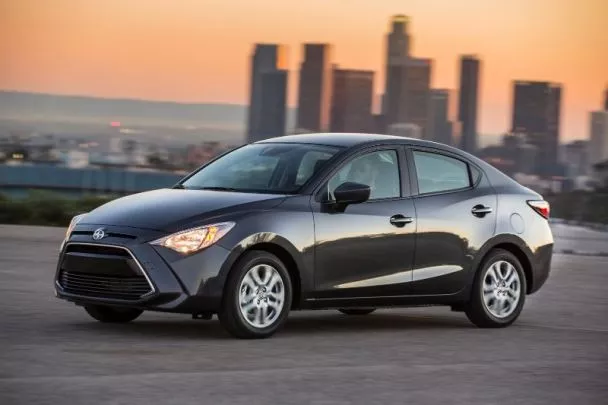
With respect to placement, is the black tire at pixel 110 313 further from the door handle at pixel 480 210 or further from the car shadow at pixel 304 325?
the door handle at pixel 480 210

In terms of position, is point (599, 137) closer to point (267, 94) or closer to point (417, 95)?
point (417, 95)

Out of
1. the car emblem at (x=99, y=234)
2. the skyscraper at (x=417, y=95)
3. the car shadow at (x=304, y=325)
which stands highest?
the skyscraper at (x=417, y=95)

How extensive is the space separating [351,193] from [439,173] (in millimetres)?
1505

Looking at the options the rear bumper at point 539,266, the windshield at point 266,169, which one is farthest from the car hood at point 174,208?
the rear bumper at point 539,266

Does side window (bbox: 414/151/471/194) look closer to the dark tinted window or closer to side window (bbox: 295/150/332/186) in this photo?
the dark tinted window

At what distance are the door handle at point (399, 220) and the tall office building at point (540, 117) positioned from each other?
4294 centimetres

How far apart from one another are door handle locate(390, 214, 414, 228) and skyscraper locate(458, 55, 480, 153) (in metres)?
38.5

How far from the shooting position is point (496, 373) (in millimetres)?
9734

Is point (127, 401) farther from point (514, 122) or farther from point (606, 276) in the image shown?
point (514, 122)

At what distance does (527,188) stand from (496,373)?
399 centimetres

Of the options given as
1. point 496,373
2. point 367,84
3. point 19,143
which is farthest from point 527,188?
point 367,84

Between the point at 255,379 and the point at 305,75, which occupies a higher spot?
the point at 305,75

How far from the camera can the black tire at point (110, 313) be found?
11.7 m

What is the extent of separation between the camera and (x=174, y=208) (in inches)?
429
